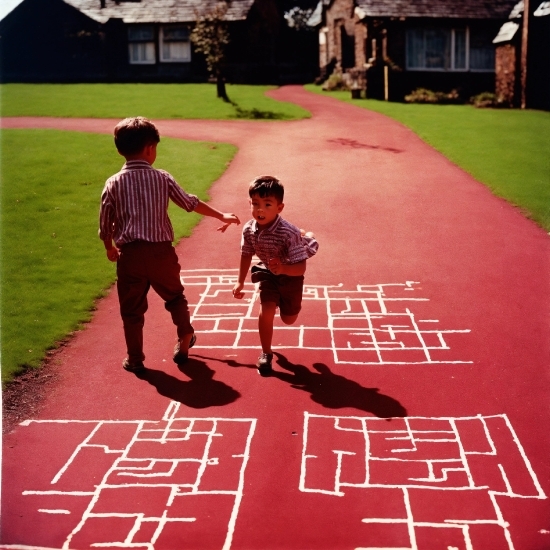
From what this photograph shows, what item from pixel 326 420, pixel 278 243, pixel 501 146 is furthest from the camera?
pixel 501 146

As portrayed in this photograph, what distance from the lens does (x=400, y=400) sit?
4.98 m

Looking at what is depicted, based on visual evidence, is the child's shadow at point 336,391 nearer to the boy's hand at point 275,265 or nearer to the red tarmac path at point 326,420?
the red tarmac path at point 326,420

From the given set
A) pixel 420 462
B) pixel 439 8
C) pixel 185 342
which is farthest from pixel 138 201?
pixel 439 8

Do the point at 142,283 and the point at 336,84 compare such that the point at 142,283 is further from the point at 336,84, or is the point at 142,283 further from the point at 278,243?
the point at 336,84

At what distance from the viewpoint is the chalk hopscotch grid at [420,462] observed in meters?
3.66

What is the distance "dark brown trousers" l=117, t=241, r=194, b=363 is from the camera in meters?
5.23

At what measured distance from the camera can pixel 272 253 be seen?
17.4ft

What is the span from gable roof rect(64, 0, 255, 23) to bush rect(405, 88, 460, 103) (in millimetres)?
9729

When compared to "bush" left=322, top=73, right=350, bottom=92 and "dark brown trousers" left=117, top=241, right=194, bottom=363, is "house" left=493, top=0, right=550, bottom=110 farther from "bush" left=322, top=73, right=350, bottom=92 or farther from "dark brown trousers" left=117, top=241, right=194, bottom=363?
"dark brown trousers" left=117, top=241, right=194, bottom=363

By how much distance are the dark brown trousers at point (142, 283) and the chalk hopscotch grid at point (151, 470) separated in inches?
29.3

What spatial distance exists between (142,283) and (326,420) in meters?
A: 1.66

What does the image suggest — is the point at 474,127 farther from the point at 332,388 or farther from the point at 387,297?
the point at 332,388

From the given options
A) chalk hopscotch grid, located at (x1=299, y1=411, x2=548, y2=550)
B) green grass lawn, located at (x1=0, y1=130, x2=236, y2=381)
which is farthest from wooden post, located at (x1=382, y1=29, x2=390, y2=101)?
chalk hopscotch grid, located at (x1=299, y1=411, x2=548, y2=550)

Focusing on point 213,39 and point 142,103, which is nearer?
point 142,103
